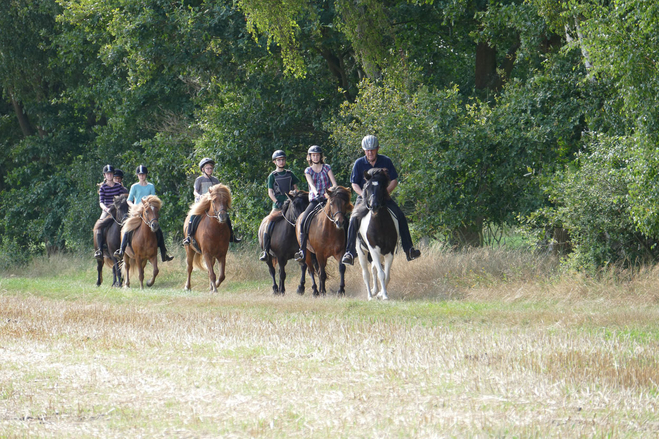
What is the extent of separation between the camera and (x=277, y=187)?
54.5ft

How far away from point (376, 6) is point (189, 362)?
1276cm

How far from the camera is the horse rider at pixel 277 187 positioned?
1642 centimetres

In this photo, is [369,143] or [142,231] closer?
[369,143]

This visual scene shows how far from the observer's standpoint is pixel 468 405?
5.50 meters

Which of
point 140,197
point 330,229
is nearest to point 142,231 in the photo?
point 140,197

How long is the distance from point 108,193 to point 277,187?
624 cm

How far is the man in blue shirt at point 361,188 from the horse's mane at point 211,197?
379 cm

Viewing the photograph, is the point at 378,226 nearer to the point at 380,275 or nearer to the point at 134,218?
the point at 380,275

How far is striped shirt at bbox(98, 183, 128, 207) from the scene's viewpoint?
20906 millimetres

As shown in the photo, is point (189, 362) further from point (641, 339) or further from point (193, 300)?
point (193, 300)

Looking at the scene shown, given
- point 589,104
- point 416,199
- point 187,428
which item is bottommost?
point 187,428

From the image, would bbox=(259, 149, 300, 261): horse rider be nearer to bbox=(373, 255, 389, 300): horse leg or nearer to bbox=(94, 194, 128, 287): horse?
bbox=(373, 255, 389, 300): horse leg

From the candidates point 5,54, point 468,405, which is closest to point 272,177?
point 468,405

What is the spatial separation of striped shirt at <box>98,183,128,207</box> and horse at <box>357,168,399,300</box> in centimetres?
904
